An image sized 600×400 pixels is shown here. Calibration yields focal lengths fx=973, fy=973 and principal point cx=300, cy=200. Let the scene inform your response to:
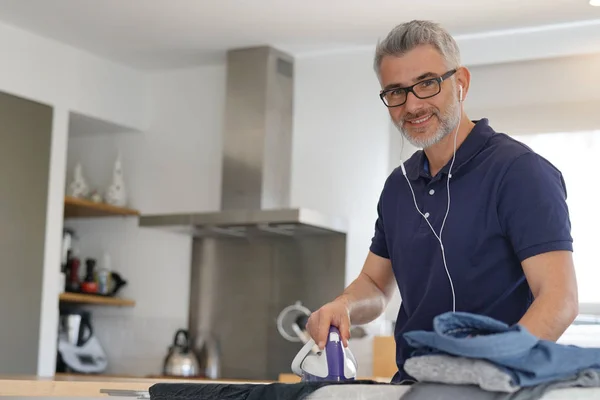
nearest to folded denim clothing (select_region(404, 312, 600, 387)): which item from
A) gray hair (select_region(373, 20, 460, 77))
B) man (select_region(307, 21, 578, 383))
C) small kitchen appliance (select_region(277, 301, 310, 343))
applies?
→ man (select_region(307, 21, 578, 383))

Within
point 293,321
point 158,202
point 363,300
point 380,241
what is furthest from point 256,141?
point 363,300

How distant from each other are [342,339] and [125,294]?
3.53 metres

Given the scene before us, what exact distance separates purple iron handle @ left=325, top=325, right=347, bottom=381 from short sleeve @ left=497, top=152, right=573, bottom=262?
346 mm

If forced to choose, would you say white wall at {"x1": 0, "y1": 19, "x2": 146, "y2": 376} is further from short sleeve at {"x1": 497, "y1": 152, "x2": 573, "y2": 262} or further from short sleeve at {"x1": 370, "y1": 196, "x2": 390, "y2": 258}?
short sleeve at {"x1": 497, "y1": 152, "x2": 573, "y2": 262}

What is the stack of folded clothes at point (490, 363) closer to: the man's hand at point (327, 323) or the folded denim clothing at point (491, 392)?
the folded denim clothing at point (491, 392)

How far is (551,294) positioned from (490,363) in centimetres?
35

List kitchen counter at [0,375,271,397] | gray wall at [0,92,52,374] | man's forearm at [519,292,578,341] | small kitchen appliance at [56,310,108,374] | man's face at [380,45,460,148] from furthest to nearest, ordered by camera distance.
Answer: small kitchen appliance at [56,310,108,374], gray wall at [0,92,52,374], kitchen counter at [0,375,271,397], man's face at [380,45,460,148], man's forearm at [519,292,578,341]

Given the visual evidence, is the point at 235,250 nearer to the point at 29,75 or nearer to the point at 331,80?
the point at 331,80

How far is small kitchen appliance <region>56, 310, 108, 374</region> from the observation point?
15.9ft

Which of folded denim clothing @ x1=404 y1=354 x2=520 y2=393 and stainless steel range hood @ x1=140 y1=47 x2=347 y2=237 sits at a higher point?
stainless steel range hood @ x1=140 y1=47 x2=347 y2=237

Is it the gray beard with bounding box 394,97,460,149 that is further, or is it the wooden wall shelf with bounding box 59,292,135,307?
the wooden wall shelf with bounding box 59,292,135,307

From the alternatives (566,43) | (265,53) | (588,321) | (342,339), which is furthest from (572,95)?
(342,339)

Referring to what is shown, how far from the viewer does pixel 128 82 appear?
517cm

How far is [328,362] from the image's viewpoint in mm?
1673
